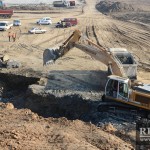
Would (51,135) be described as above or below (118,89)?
below

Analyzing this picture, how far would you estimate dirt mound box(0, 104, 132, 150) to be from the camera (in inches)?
517

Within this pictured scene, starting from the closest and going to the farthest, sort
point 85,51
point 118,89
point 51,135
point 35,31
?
1. point 51,135
2. point 118,89
3. point 85,51
4. point 35,31

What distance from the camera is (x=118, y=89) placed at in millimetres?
18328

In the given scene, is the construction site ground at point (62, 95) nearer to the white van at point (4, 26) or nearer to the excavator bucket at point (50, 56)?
the white van at point (4, 26)

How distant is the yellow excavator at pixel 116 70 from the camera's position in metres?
18.0

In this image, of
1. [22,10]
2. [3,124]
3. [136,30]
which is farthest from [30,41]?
[22,10]

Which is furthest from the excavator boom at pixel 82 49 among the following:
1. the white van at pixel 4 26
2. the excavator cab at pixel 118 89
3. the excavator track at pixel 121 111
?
the white van at pixel 4 26

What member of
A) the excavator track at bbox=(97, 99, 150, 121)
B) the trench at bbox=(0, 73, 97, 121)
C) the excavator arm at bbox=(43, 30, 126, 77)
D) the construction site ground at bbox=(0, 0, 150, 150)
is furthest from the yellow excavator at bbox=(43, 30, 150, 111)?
the trench at bbox=(0, 73, 97, 121)

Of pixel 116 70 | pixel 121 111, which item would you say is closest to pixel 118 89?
pixel 121 111

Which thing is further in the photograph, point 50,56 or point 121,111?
point 50,56

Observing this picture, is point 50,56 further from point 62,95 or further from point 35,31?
point 35,31

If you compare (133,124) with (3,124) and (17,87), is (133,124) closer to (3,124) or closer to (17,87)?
(3,124)

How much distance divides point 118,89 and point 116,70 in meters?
3.12

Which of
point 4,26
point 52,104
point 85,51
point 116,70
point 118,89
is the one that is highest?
point 85,51
